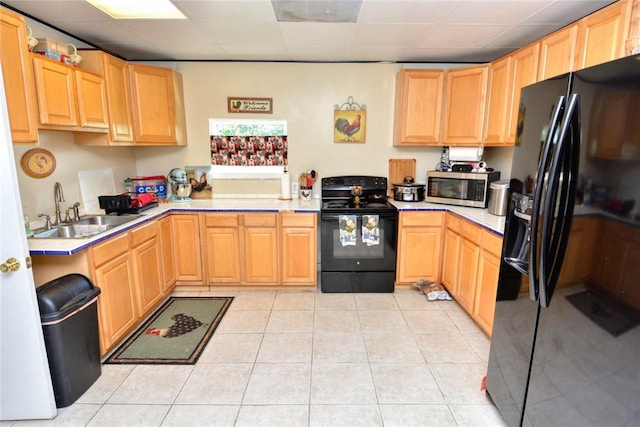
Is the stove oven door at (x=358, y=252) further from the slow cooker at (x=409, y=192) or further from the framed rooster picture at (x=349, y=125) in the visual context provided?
the framed rooster picture at (x=349, y=125)

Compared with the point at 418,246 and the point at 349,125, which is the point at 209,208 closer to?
the point at 349,125

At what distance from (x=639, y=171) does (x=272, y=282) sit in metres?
2.98

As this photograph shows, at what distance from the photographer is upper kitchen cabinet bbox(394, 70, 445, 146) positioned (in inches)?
135

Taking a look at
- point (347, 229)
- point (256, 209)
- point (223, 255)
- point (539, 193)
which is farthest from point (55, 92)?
point (539, 193)

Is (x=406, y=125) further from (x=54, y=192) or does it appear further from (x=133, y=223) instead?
(x=54, y=192)

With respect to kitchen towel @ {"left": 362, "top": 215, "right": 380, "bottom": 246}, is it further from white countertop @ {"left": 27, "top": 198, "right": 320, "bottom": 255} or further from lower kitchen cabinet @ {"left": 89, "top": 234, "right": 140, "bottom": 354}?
lower kitchen cabinet @ {"left": 89, "top": 234, "right": 140, "bottom": 354}

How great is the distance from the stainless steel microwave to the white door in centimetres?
329

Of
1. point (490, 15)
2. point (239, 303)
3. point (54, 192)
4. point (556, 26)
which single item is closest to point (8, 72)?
point (54, 192)

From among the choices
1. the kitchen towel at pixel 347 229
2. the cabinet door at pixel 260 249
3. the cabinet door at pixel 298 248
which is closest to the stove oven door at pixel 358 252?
the kitchen towel at pixel 347 229

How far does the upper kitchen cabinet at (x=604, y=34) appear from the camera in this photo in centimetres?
183

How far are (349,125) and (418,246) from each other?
1546 millimetres

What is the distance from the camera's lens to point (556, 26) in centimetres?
258

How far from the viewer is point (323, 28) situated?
2672 millimetres

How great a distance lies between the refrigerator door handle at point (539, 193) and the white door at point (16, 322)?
235cm
